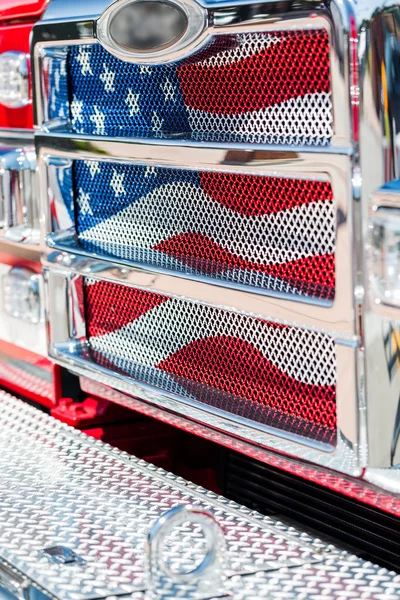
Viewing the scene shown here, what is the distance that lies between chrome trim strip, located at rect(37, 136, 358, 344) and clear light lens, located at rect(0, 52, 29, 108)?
177 millimetres

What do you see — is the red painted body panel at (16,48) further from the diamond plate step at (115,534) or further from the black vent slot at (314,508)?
the black vent slot at (314,508)

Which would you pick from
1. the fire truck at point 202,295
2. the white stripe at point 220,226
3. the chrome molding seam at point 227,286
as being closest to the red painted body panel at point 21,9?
the fire truck at point 202,295

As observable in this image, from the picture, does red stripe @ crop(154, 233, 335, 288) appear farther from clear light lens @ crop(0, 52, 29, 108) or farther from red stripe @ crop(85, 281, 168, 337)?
clear light lens @ crop(0, 52, 29, 108)

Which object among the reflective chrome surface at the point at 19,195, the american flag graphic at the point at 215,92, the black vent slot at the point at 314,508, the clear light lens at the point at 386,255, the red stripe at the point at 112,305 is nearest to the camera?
the clear light lens at the point at 386,255

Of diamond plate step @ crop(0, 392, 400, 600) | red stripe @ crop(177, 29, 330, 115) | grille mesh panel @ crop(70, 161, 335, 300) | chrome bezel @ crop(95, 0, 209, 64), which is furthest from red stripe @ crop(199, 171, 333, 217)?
diamond plate step @ crop(0, 392, 400, 600)

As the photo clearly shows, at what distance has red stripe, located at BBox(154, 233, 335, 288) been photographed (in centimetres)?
177

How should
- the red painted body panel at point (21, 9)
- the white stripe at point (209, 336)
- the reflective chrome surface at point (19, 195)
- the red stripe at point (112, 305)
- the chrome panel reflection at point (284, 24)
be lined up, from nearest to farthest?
the chrome panel reflection at point (284, 24)
the white stripe at point (209, 336)
the red stripe at point (112, 305)
the red painted body panel at point (21, 9)
the reflective chrome surface at point (19, 195)

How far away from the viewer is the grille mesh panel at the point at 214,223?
1779mm

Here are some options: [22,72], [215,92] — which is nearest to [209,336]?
[215,92]

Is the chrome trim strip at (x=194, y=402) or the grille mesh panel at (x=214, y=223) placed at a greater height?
the grille mesh panel at (x=214, y=223)

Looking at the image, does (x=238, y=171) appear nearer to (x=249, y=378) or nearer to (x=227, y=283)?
(x=227, y=283)

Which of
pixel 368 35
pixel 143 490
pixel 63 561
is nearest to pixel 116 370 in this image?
pixel 143 490

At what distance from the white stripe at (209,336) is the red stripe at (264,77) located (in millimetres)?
371

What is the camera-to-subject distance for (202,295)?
1988 millimetres
